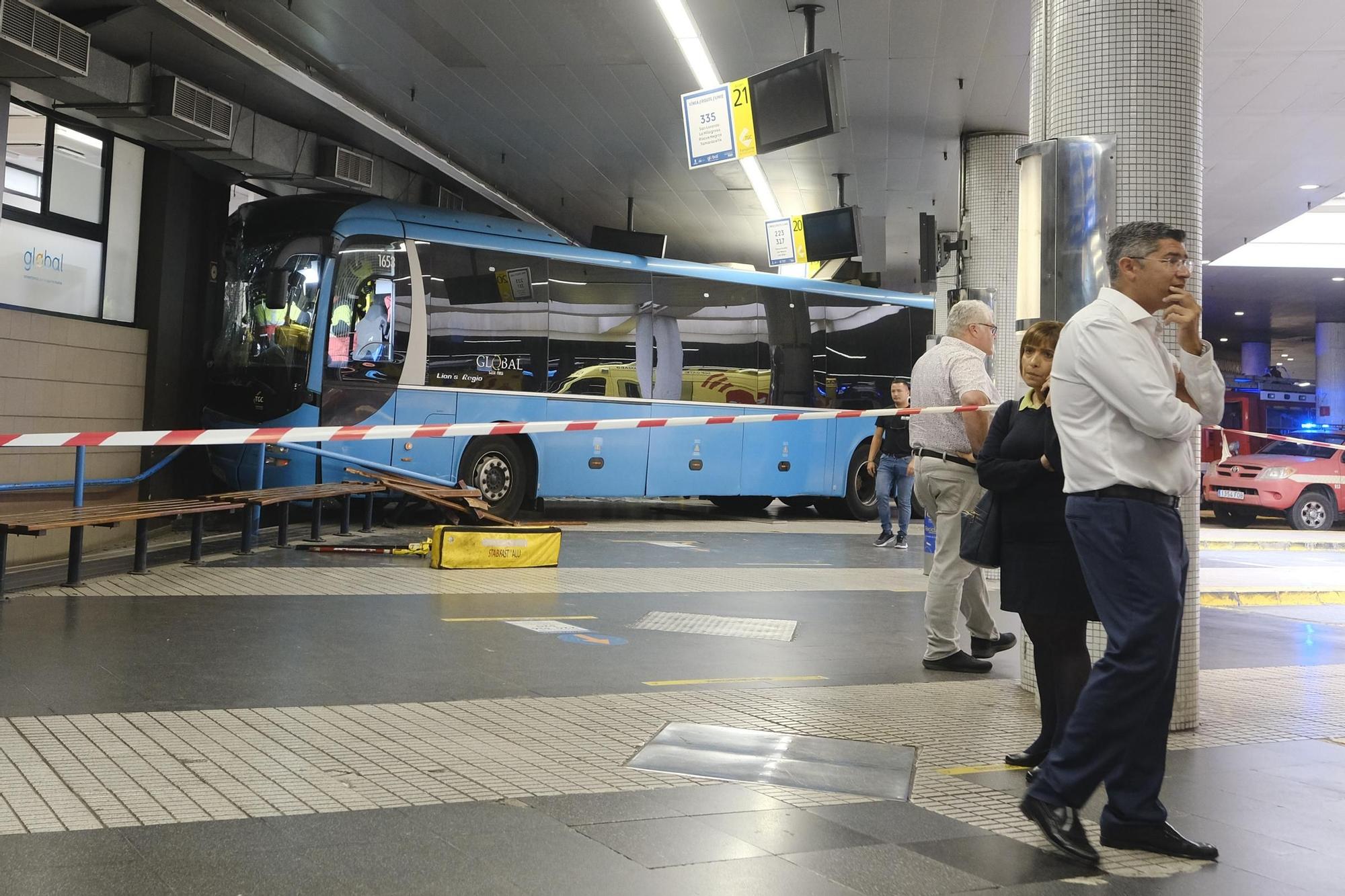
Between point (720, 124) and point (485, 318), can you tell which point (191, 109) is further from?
point (720, 124)

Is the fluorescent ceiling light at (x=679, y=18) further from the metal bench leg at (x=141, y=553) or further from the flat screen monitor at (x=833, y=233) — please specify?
the metal bench leg at (x=141, y=553)

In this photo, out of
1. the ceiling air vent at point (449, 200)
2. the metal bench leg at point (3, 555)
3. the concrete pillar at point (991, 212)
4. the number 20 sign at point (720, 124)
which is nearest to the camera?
the metal bench leg at point (3, 555)

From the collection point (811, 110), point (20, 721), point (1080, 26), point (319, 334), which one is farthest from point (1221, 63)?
point (20, 721)

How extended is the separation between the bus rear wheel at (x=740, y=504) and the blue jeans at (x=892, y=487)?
559 cm

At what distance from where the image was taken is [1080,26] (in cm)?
603

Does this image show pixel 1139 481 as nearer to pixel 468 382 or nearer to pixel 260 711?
pixel 260 711

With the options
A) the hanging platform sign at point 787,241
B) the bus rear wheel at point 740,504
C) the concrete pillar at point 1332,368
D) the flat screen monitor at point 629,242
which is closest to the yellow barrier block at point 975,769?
the flat screen monitor at point 629,242

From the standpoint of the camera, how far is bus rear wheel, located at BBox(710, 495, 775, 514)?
2144 centimetres

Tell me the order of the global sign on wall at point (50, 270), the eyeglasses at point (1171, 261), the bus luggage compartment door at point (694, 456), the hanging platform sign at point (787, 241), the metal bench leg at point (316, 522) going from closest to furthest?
the eyeglasses at point (1171, 261), the metal bench leg at point (316, 522), the global sign on wall at point (50, 270), the bus luggage compartment door at point (694, 456), the hanging platform sign at point (787, 241)

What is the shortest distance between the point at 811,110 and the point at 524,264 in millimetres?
5681

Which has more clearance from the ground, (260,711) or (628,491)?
(628,491)

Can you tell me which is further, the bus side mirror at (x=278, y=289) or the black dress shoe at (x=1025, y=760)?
the bus side mirror at (x=278, y=289)

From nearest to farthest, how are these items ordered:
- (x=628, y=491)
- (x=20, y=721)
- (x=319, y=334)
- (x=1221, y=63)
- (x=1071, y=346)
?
(x=1071, y=346)
(x=20, y=721)
(x=1221, y=63)
(x=319, y=334)
(x=628, y=491)

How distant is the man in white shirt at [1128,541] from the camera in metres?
3.75
